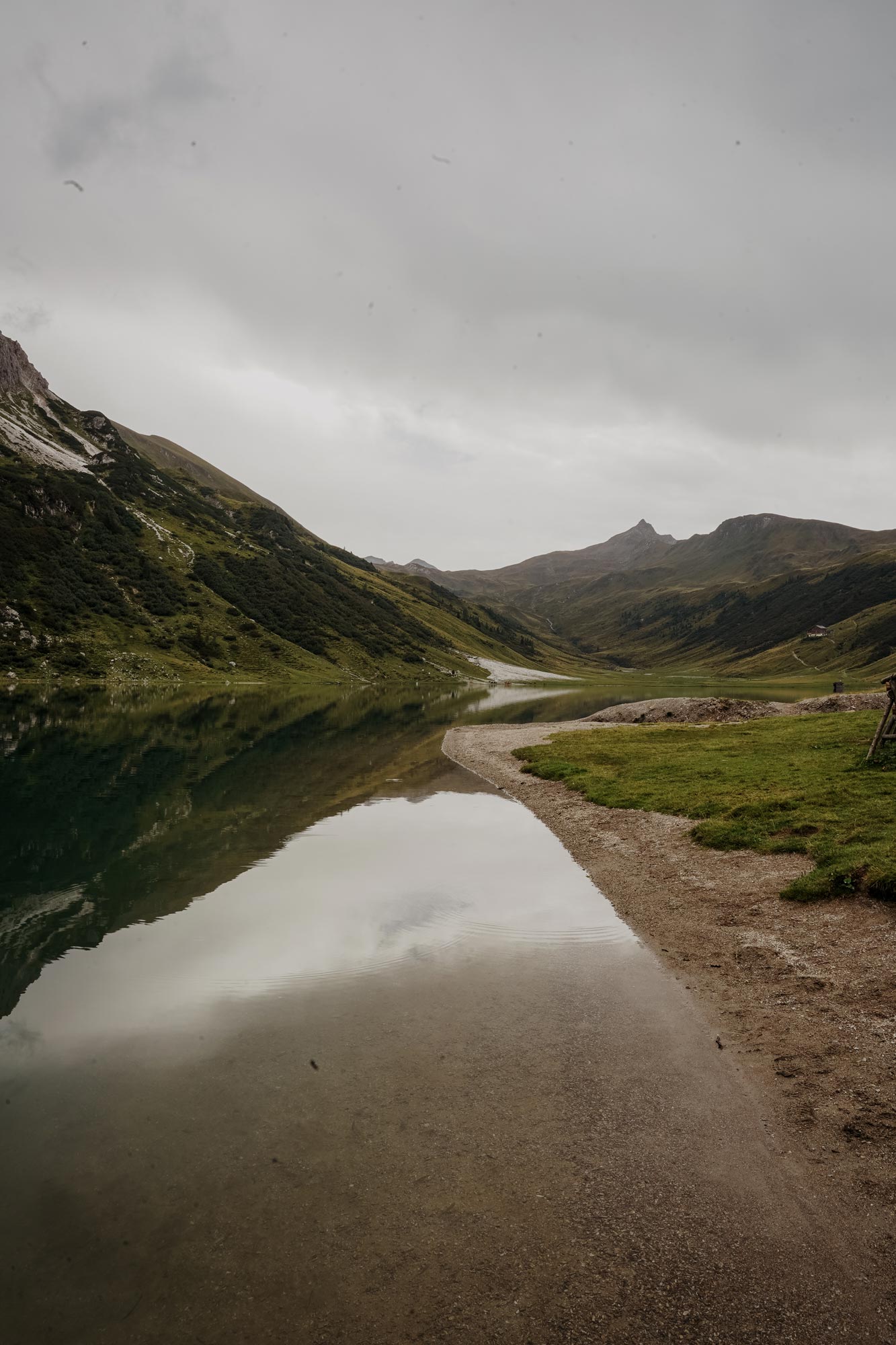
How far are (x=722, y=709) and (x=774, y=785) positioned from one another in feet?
152

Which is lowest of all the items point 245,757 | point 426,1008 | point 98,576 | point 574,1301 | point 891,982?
point 245,757

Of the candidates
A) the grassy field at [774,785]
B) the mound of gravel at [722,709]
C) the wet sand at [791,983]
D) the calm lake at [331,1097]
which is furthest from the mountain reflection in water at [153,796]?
the mound of gravel at [722,709]

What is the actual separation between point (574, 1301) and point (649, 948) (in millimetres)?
11789

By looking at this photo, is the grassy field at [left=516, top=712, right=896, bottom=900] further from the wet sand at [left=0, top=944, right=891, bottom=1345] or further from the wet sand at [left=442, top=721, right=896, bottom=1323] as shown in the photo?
the wet sand at [left=0, top=944, right=891, bottom=1345]

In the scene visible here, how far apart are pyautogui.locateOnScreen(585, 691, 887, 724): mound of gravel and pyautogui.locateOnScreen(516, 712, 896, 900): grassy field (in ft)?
35.5

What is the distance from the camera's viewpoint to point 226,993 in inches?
609

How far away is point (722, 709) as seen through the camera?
2965 inches

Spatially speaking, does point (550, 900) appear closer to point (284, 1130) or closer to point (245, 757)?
point (284, 1130)

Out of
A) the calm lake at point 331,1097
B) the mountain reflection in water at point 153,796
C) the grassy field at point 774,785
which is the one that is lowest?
the mountain reflection in water at point 153,796

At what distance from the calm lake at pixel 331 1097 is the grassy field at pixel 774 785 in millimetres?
7342

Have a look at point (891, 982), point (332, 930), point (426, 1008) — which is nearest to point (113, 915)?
point (332, 930)

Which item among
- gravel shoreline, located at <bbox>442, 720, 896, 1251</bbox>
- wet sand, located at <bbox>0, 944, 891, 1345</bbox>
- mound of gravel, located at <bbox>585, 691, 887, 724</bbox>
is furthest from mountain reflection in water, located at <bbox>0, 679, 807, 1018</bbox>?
mound of gravel, located at <bbox>585, 691, 887, 724</bbox>

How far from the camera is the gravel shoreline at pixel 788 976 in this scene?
10.3 metres

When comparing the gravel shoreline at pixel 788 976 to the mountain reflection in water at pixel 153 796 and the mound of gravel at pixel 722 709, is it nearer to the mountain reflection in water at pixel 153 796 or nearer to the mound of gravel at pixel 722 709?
the mountain reflection in water at pixel 153 796
